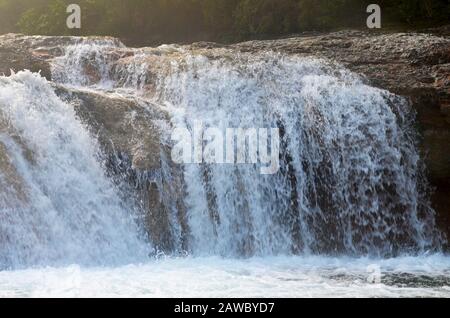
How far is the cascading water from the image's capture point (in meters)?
9.15

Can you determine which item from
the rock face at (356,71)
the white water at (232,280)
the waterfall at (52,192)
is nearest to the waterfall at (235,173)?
the waterfall at (52,192)

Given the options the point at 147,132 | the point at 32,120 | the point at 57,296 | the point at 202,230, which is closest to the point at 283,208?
the point at 202,230

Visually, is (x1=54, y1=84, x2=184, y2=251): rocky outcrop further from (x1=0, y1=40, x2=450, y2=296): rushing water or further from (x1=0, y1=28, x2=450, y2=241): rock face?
(x1=0, y1=40, x2=450, y2=296): rushing water

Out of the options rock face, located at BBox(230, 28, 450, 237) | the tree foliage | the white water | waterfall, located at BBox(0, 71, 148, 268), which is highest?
the tree foliage

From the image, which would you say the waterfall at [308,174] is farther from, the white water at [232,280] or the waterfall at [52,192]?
the waterfall at [52,192]

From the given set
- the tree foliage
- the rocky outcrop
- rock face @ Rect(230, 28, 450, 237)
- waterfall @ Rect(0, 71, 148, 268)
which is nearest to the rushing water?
waterfall @ Rect(0, 71, 148, 268)

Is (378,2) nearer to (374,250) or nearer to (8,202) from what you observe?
(374,250)

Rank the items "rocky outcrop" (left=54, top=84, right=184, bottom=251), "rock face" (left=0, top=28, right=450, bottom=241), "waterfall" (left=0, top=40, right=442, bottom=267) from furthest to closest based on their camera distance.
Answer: "rock face" (left=0, top=28, right=450, bottom=241)
"rocky outcrop" (left=54, top=84, right=184, bottom=251)
"waterfall" (left=0, top=40, right=442, bottom=267)

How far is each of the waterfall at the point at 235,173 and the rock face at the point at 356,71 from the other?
22 cm

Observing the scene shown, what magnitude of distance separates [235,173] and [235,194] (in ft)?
0.93

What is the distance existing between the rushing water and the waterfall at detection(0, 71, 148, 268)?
0.05ft

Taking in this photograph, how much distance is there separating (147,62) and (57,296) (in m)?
6.08

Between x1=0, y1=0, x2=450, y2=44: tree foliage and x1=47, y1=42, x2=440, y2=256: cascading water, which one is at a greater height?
x1=0, y1=0, x2=450, y2=44: tree foliage

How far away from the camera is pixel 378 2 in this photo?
61.9ft
